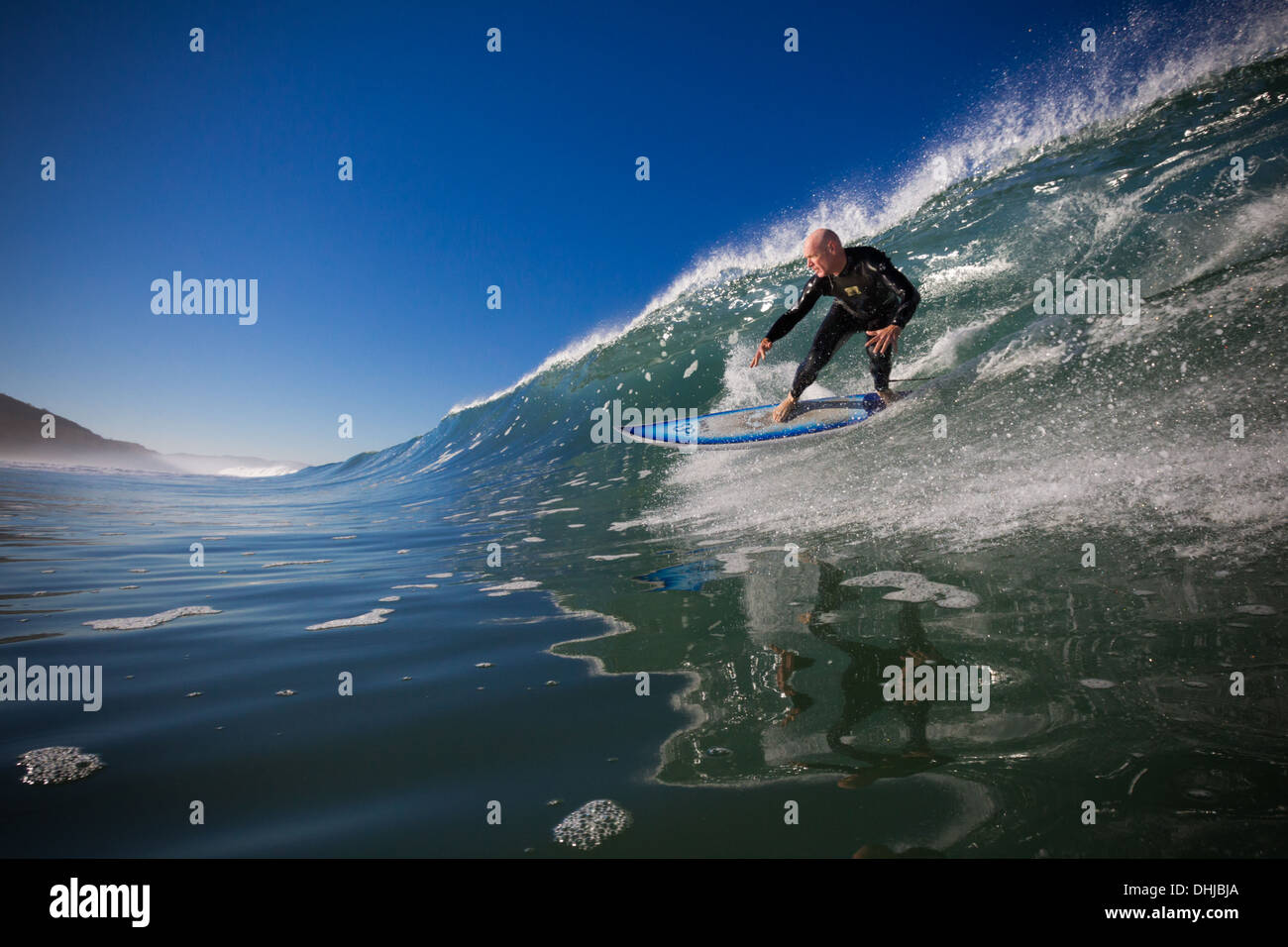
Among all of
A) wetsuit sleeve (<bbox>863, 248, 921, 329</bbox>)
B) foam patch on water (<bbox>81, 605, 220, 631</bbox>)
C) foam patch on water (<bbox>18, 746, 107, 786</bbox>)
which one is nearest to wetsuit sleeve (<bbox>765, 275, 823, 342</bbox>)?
wetsuit sleeve (<bbox>863, 248, 921, 329</bbox>)

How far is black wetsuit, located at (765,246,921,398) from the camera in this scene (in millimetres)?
6617

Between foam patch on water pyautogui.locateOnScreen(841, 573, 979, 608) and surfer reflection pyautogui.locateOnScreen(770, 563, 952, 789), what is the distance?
131 mm

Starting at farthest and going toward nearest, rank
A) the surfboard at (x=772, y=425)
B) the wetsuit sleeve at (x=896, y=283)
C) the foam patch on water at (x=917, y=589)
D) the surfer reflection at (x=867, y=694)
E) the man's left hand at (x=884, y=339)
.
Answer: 1. the surfboard at (x=772, y=425)
2. the man's left hand at (x=884, y=339)
3. the wetsuit sleeve at (x=896, y=283)
4. the foam patch on water at (x=917, y=589)
5. the surfer reflection at (x=867, y=694)

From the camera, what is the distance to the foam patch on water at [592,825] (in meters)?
1.62

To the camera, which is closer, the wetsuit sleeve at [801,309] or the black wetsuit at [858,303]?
the black wetsuit at [858,303]

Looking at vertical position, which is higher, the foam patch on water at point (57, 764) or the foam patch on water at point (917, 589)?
the foam patch on water at point (917, 589)

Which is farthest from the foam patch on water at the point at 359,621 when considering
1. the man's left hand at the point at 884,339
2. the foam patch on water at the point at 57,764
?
the man's left hand at the point at 884,339

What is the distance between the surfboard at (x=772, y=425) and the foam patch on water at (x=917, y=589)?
4.10 meters

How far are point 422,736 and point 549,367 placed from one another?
2039 centimetres

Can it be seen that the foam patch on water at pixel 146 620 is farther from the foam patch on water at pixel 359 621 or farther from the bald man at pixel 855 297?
the bald man at pixel 855 297

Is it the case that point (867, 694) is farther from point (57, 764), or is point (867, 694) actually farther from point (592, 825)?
point (57, 764)

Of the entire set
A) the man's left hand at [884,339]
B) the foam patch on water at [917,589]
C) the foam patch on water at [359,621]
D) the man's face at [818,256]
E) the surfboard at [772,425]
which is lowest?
the foam patch on water at [359,621]

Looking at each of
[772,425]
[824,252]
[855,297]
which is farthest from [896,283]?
[772,425]

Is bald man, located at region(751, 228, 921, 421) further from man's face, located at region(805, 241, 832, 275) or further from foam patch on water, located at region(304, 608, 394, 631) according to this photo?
foam patch on water, located at region(304, 608, 394, 631)
